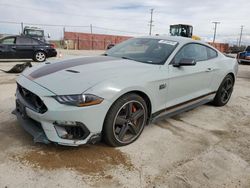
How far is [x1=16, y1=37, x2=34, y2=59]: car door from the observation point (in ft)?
36.3

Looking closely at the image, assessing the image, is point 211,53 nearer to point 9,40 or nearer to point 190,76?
point 190,76

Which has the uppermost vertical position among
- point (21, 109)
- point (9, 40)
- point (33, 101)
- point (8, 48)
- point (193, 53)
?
point (9, 40)

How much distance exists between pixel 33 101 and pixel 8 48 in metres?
9.55

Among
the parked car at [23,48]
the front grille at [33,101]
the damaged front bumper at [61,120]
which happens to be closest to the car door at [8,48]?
the parked car at [23,48]

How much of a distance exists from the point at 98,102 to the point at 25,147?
44.4 inches

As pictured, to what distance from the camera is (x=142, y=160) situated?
267 cm

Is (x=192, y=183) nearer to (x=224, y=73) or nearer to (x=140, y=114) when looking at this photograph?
(x=140, y=114)

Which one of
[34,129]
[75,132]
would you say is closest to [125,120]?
[75,132]

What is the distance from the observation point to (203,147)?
3068mm

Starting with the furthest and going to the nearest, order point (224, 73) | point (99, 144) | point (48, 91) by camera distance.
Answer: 1. point (224, 73)
2. point (99, 144)
3. point (48, 91)

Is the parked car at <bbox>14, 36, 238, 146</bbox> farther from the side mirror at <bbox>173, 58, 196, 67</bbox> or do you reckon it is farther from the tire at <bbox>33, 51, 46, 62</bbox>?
the tire at <bbox>33, 51, 46, 62</bbox>

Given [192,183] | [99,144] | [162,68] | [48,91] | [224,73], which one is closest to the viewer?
[192,183]

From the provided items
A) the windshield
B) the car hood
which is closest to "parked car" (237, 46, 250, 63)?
the windshield

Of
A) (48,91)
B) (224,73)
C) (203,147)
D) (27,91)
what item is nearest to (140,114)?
(203,147)
